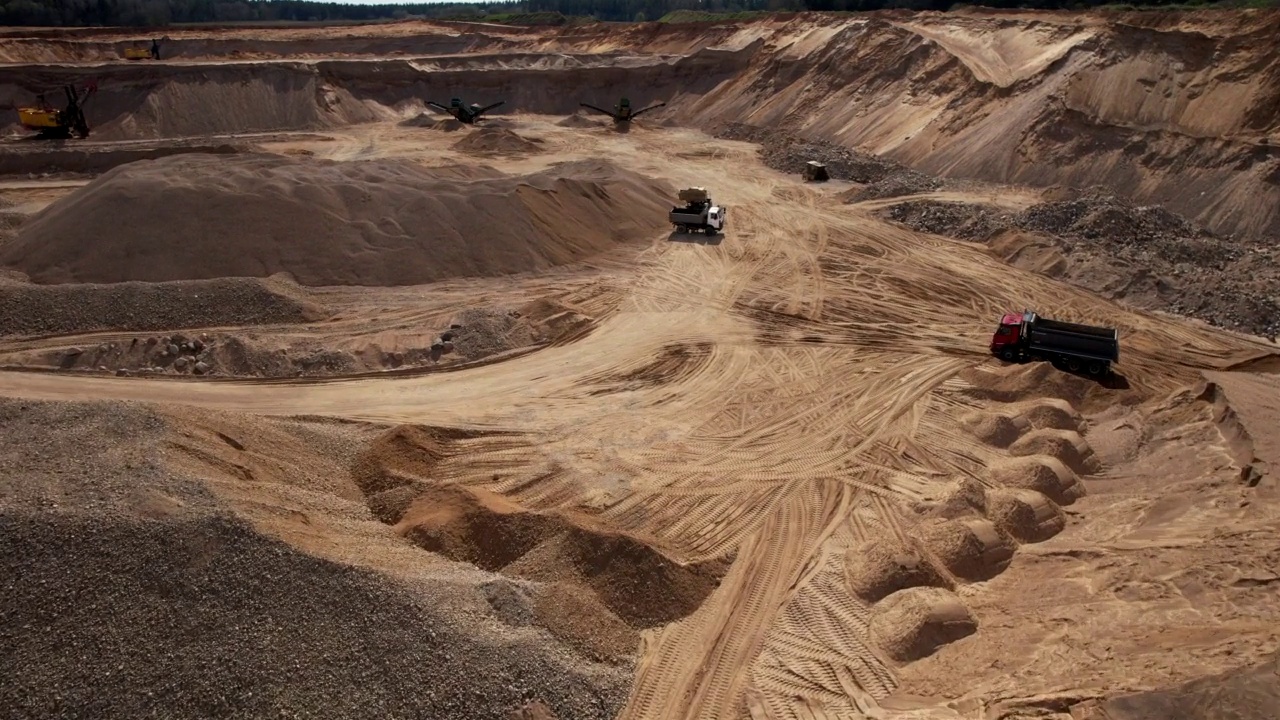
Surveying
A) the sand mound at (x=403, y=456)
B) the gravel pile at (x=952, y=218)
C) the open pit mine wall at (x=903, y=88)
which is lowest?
the sand mound at (x=403, y=456)

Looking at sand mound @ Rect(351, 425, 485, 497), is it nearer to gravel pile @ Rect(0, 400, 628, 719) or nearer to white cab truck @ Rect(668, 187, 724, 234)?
gravel pile @ Rect(0, 400, 628, 719)

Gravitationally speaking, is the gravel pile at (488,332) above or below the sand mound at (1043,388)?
below

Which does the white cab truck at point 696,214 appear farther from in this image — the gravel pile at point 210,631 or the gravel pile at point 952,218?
the gravel pile at point 210,631

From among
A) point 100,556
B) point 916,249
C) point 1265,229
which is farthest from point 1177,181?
point 100,556

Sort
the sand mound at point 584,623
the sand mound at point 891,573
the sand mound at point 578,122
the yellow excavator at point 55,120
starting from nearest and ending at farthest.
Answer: the sand mound at point 584,623 → the sand mound at point 891,573 → the yellow excavator at point 55,120 → the sand mound at point 578,122

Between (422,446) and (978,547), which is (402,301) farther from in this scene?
(978,547)

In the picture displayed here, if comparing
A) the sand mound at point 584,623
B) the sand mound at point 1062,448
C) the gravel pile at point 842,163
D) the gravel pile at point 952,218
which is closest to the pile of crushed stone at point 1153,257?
the gravel pile at point 952,218

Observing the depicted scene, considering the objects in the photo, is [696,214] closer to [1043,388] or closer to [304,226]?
[304,226]
